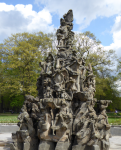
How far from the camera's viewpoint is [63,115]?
6.80 m

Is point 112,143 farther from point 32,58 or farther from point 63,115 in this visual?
point 32,58

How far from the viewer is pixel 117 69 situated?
→ 2634 cm

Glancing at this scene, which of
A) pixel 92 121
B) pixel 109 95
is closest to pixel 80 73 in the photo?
pixel 92 121

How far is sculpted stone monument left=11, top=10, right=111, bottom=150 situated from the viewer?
22.0 feet

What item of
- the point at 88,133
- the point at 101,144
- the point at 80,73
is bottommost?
the point at 101,144

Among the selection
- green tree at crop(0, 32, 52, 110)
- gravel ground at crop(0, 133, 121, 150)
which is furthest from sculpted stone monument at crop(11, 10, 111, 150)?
green tree at crop(0, 32, 52, 110)

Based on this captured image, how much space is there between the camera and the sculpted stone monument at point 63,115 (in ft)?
22.0

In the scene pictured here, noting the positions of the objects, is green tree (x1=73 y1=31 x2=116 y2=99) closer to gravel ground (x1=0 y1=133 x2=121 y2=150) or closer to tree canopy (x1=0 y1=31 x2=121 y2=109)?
tree canopy (x1=0 y1=31 x2=121 y2=109)

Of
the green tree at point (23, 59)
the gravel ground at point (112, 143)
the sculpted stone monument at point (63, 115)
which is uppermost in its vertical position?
the green tree at point (23, 59)

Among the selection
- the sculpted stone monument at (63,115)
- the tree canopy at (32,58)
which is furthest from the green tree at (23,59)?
the sculpted stone monument at (63,115)

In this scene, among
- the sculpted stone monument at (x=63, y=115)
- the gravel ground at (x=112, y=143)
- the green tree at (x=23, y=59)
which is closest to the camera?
the sculpted stone monument at (x=63, y=115)

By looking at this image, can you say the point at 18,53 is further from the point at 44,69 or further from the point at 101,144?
the point at 101,144

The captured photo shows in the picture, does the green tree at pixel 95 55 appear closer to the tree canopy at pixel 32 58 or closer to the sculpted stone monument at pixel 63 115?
the tree canopy at pixel 32 58

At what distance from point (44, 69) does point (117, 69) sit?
2018 cm
